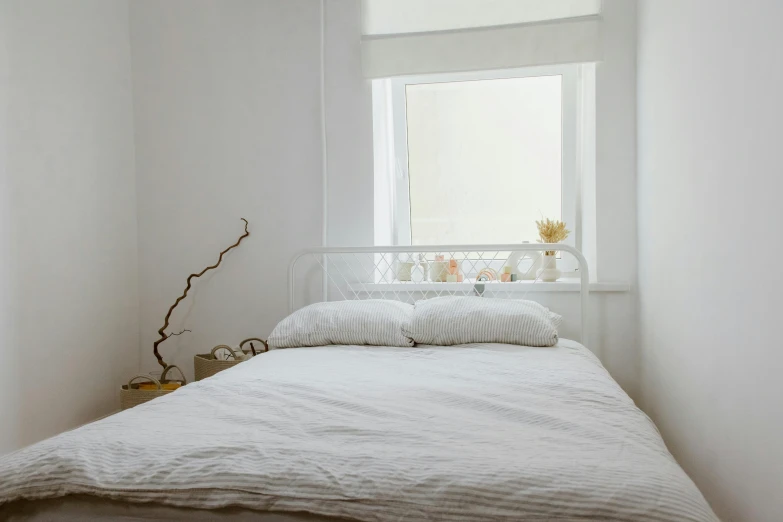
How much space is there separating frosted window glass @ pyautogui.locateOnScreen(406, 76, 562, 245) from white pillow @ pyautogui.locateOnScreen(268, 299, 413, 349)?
80cm

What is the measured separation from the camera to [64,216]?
286cm

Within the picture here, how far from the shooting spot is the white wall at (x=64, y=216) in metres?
2.57

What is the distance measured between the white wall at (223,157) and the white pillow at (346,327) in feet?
1.89

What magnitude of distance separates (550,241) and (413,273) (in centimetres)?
70

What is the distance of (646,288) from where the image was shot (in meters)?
2.64

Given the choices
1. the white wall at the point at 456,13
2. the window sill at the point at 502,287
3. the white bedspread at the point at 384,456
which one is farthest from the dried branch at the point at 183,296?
the white bedspread at the point at 384,456

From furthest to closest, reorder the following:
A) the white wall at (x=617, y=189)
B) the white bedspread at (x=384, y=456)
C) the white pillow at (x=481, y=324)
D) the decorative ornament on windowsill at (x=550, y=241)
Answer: the decorative ornament on windowsill at (x=550, y=241) → the white wall at (x=617, y=189) → the white pillow at (x=481, y=324) → the white bedspread at (x=384, y=456)

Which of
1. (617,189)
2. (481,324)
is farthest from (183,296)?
(617,189)

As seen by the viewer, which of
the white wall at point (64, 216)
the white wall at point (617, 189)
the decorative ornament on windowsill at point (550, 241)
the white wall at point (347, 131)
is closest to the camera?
the white wall at point (64, 216)

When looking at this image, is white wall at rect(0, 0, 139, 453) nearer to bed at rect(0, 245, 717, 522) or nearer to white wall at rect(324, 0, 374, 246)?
white wall at rect(324, 0, 374, 246)

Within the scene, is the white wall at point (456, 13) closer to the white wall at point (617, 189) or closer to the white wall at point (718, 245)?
the white wall at point (617, 189)

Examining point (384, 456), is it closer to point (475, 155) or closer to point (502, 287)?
point (502, 287)

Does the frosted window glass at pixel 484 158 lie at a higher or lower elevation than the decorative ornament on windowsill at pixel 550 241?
higher

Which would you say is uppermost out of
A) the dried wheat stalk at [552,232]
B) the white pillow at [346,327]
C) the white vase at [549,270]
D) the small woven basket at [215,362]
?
the dried wheat stalk at [552,232]
